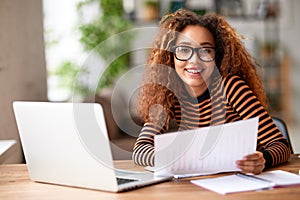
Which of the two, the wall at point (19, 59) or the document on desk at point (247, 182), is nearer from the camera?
the document on desk at point (247, 182)

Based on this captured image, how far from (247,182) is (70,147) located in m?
0.52

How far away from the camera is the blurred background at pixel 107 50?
329 centimetres

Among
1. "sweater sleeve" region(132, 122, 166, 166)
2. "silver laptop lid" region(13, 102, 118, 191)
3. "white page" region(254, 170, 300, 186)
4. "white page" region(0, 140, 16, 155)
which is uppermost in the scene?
"silver laptop lid" region(13, 102, 118, 191)

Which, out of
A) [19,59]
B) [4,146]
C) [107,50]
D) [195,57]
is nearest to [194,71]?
[195,57]

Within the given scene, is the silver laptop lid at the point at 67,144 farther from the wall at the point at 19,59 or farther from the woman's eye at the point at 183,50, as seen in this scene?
the wall at the point at 19,59

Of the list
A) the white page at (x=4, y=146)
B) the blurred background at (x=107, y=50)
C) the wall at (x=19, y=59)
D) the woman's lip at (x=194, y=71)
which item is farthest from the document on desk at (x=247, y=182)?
the blurred background at (x=107, y=50)

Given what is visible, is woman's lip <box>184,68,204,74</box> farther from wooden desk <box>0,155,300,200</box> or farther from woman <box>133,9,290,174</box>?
wooden desk <box>0,155,300,200</box>

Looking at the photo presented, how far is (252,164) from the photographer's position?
165 centimetres

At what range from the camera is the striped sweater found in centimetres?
187

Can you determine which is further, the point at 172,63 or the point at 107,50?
the point at 107,50

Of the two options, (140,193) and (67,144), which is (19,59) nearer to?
(67,144)

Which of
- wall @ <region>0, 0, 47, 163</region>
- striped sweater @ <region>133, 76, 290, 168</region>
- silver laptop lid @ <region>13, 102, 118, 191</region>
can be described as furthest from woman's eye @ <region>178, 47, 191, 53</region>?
wall @ <region>0, 0, 47, 163</region>

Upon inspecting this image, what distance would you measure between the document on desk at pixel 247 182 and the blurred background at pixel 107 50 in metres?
1.61

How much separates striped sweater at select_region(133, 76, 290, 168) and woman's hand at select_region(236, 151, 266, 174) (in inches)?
5.4
